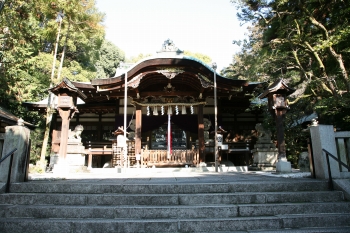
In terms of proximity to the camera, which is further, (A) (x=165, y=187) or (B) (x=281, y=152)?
(B) (x=281, y=152)

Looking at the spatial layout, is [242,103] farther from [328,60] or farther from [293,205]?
[293,205]

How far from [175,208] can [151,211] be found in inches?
14.0

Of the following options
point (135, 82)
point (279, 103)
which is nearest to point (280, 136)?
point (279, 103)

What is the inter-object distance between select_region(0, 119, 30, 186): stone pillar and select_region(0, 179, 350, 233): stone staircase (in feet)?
1.02

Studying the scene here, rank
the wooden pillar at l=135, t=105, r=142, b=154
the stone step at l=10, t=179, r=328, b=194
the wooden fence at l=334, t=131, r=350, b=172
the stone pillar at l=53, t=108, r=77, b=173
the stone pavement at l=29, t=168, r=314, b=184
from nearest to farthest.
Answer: the stone step at l=10, t=179, r=328, b=194, the wooden fence at l=334, t=131, r=350, b=172, the stone pavement at l=29, t=168, r=314, b=184, the stone pillar at l=53, t=108, r=77, b=173, the wooden pillar at l=135, t=105, r=142, b=154

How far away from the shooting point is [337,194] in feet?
13.1

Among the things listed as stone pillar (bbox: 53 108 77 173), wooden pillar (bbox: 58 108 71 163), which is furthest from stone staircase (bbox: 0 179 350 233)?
wooden pillar (bbox: 58 108 71 163)

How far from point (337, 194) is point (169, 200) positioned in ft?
9.18

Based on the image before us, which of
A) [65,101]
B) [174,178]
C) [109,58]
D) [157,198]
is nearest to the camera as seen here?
[157,198]

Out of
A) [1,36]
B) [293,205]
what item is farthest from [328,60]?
[1,36]

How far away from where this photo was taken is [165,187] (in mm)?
4125

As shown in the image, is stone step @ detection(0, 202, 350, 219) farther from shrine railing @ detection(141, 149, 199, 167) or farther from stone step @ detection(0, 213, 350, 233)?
shrine railing @ detection(141, 149, 199, 167)

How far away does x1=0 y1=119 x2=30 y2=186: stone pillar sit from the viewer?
4414 mm

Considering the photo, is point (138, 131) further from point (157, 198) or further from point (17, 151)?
point (157, 198)
